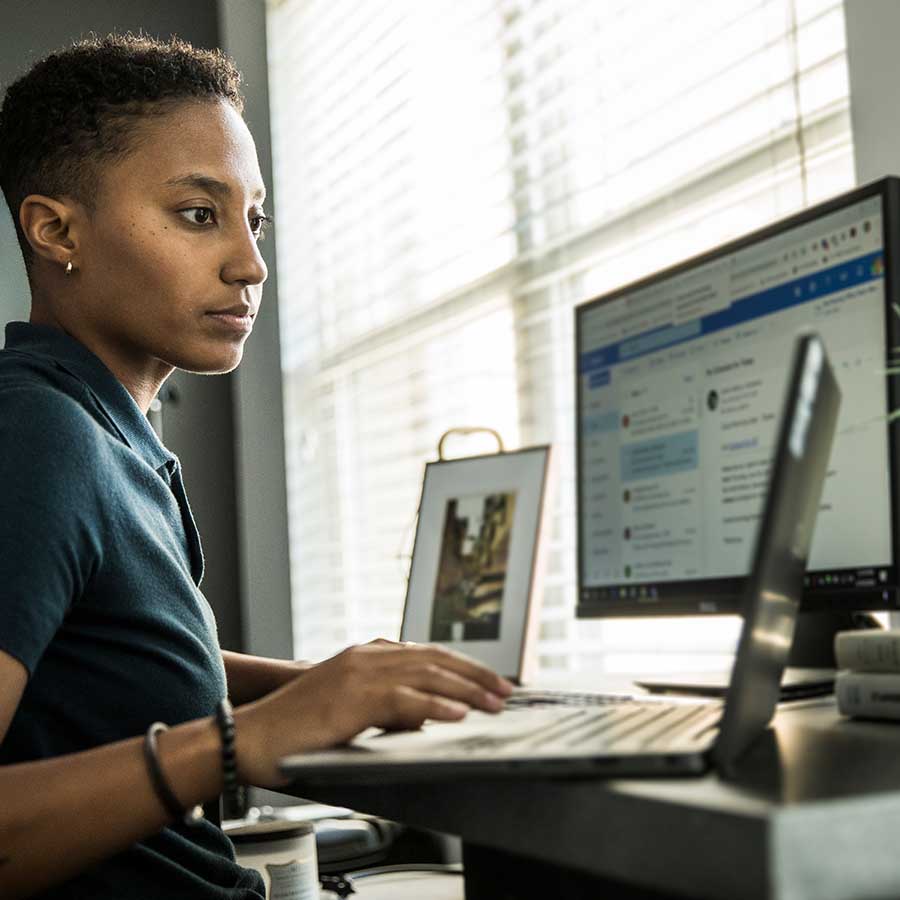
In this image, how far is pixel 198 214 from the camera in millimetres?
1154

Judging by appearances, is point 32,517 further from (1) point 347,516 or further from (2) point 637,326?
(1) point 347,516

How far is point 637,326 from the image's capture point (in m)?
1.39

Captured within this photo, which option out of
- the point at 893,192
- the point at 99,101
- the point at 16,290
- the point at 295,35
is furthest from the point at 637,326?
the point at 295,35

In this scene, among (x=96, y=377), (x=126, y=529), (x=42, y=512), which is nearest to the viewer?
(x=42, y=512)

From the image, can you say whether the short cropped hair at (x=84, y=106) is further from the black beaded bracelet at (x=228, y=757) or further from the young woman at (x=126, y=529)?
the black beaded bracelet at (x=228, y=757)

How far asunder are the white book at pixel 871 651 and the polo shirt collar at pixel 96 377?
0.62m

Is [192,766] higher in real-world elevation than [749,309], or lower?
lower

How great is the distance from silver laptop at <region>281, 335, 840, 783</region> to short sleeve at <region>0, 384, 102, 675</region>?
229 millimetres

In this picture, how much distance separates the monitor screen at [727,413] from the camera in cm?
103

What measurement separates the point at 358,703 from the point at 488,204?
1743 mm

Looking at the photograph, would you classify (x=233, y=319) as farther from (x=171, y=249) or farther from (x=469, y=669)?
(x=469, y=669)

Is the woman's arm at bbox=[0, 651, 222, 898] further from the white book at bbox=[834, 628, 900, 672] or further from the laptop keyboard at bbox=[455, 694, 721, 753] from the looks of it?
the white book at bbox=[834, 628, 900, 672]

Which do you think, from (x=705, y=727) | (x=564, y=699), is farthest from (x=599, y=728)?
(x=564, y=699)

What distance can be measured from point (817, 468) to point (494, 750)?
26 cm
